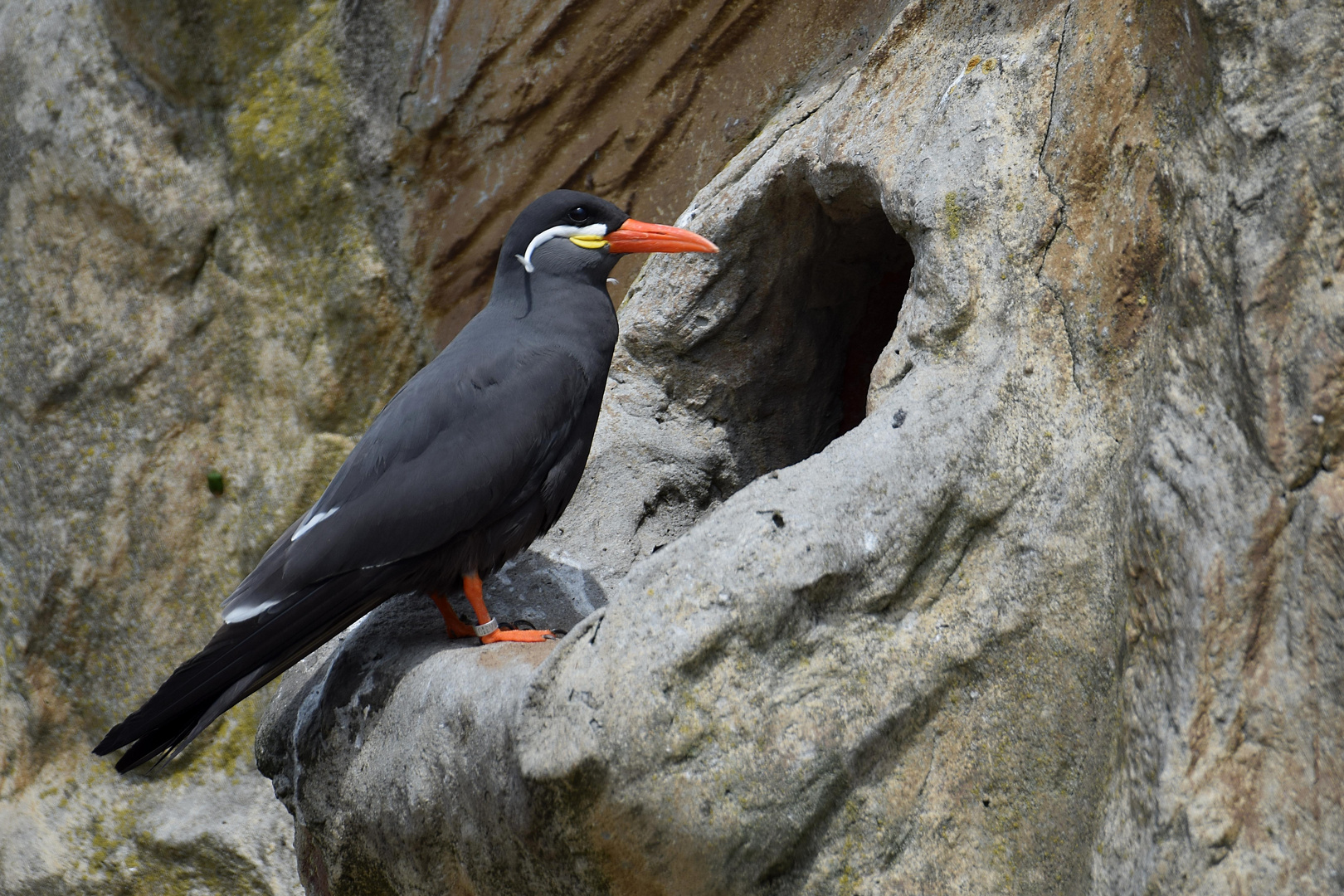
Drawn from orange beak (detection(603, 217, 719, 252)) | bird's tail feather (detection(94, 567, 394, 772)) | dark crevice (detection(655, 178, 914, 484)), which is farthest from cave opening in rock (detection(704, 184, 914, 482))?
bird's tail feather (detection(94, 567, 394, 772))

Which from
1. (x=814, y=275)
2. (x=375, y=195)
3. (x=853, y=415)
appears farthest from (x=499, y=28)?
(x=853, y=415)

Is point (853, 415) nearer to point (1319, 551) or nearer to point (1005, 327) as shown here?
point (1005, 327)

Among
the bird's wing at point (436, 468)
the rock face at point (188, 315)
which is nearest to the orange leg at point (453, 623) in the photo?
the bird's wing at point (436, 468)

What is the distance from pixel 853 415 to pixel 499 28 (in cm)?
204

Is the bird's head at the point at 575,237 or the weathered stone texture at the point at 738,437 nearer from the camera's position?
the weathered stone texture at the point at 738,437

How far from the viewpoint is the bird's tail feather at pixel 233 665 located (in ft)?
8.13

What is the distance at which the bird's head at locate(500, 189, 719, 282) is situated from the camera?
3.30 m

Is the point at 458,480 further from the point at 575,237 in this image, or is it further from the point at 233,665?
the point at 575,237

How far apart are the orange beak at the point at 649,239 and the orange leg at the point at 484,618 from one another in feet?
3.58

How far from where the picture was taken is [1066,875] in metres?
2.11

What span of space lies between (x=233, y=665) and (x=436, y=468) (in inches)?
25.9

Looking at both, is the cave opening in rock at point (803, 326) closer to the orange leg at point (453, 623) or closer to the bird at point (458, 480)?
the bird at point (458, 480)

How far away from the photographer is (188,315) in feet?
15.4

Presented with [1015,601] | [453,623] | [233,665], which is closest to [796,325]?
[453,623]
